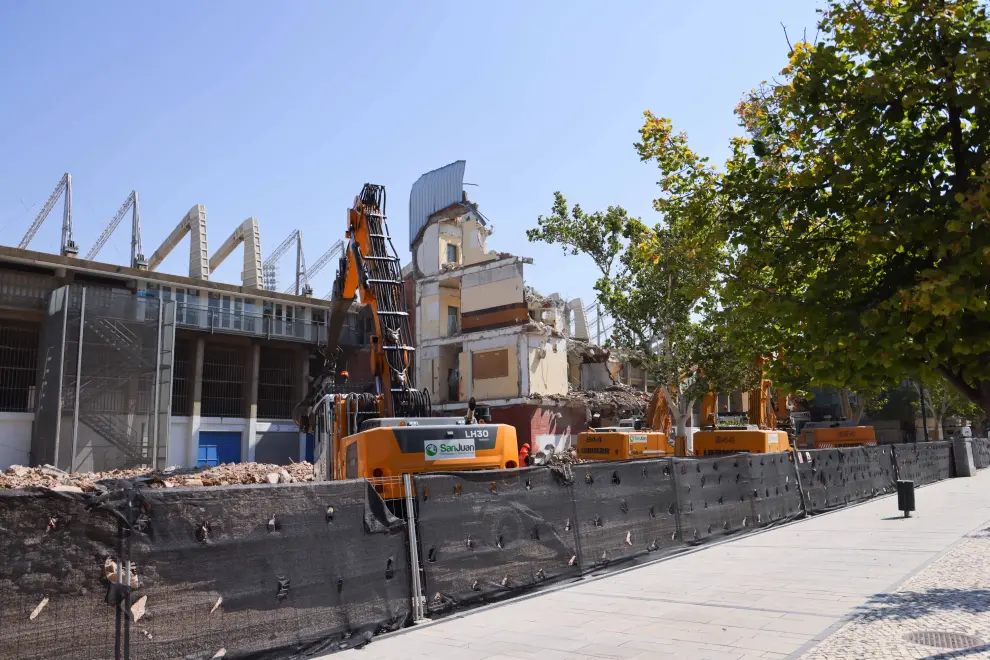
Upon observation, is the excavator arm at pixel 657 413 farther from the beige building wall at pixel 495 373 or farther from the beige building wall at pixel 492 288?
the beige building wall at pixel 492 288

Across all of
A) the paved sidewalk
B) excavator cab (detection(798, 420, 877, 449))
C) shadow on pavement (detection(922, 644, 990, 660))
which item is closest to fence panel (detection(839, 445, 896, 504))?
the paved sidewalk

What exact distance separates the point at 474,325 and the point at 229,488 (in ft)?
109

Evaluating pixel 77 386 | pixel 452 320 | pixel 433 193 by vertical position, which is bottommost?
pixel 77 386

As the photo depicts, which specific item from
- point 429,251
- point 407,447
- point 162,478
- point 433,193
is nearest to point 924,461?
point 407,447

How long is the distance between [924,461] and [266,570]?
1107 inches

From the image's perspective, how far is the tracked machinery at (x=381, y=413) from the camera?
38.0 ft

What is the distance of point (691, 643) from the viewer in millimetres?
6797

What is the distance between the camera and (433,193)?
142 ft

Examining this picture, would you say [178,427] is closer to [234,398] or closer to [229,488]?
[234,398]

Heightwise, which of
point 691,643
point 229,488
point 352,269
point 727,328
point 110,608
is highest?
point 352,269

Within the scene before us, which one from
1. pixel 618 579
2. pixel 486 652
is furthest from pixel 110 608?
pixel 618 579

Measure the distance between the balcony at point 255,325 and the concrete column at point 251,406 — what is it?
3.99ft

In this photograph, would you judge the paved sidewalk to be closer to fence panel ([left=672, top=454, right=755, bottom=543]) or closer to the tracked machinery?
fence panel ([left=672, top=454, right=755, bottom=543])

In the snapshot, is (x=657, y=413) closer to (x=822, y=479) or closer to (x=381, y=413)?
(x=822, y=479)
